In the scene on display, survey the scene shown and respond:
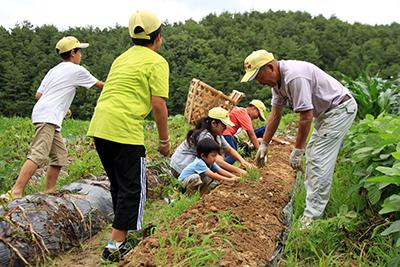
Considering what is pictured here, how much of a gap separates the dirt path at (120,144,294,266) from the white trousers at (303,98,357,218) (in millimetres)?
274

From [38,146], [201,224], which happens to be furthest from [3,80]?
[201,224]

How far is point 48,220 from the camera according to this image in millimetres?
3355

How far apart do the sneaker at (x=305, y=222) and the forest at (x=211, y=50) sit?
20194 millimetres

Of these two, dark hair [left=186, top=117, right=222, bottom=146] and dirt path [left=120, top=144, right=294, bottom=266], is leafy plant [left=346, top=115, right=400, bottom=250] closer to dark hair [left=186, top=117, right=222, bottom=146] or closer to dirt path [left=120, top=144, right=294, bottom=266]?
dirt path [left=120, top=144, right=294, bottom=266]

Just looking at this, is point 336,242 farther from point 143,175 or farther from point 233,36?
point 233,36

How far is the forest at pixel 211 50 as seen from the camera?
27109 millimetres

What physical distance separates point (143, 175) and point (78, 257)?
84 cm

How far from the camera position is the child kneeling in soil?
14.3 ft

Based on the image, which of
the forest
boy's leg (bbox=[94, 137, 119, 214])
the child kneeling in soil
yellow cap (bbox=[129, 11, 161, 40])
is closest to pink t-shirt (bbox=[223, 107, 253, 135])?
the child kneeling in soil

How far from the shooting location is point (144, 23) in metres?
3.00

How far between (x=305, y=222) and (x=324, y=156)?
524mm

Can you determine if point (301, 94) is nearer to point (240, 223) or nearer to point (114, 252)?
point (240, 223)

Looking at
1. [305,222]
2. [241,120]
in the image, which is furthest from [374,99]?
[305,222]

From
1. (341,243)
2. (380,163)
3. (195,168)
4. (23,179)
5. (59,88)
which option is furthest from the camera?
(195,168)
